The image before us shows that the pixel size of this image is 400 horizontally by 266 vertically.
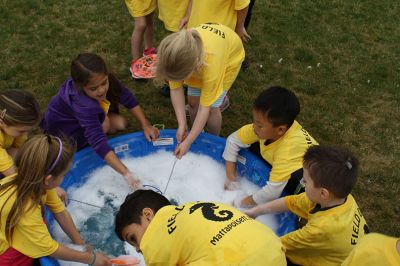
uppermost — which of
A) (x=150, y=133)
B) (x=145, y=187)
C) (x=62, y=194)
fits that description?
(x=150, y=133)

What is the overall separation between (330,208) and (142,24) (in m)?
2.19

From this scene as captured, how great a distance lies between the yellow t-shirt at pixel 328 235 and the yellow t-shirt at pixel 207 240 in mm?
361

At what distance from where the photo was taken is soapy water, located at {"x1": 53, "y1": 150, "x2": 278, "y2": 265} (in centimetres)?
257

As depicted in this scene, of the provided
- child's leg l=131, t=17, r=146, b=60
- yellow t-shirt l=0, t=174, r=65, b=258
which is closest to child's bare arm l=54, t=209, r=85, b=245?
yellow t-shirt l=0, t=174, r=65, b=258

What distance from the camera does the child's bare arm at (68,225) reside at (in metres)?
2.21

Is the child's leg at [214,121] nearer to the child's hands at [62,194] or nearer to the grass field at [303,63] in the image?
the grass field at [303,63]

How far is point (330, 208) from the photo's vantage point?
6.46ft

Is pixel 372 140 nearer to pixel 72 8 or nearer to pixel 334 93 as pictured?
pixel 334 93

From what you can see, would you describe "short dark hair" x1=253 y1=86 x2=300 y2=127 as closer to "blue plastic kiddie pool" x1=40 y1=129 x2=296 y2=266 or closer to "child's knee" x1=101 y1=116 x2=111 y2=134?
"blue plastic kiddie pool" x1=40 y1=129 x2=296 y2=266

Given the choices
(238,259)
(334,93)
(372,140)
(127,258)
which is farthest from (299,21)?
(238,259)

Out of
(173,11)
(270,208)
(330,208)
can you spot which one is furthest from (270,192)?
(173,11)

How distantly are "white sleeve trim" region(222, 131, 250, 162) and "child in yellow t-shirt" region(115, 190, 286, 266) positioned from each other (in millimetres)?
1014

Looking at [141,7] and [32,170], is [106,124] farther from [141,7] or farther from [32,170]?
[32,170]

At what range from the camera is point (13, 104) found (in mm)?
2139
